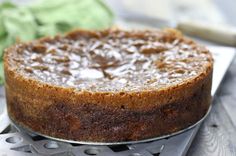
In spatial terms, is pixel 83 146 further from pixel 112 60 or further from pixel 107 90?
pixel 112 60

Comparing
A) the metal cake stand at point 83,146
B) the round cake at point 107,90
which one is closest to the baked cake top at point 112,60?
the round cake at point 107,90

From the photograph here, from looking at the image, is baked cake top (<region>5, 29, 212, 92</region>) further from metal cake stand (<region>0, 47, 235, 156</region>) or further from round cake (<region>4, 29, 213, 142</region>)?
metal cake stand (<region>0, 47, 235, 156</region>)

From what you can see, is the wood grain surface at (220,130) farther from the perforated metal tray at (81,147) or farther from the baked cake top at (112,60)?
the baked cake top at (112,60)

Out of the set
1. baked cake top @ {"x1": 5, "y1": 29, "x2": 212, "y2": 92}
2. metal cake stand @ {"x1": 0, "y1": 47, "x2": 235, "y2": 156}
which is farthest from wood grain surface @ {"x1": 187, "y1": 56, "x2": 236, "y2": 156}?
baked cake top @ {"x1": 5, "y1": 29, "x2": 212, "y2": 92}

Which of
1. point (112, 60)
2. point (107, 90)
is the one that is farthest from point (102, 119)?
point (112, 60)

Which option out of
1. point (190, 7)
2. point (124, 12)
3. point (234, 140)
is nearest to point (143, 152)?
point (234, 140)

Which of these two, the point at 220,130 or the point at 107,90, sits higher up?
the point at 107,90

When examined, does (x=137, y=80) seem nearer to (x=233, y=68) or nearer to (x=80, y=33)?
(x=80, y=33)
